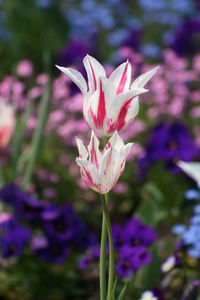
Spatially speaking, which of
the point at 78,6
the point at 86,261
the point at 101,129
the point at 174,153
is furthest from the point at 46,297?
the point at 78,6

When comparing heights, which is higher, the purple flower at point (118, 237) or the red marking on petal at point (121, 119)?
the red marking on petal at point (121, 119)

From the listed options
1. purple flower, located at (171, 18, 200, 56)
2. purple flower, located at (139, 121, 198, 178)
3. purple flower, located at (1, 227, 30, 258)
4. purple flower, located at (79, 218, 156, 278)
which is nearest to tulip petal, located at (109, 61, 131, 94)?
purple flower, located at (79, 218, 156, 278)

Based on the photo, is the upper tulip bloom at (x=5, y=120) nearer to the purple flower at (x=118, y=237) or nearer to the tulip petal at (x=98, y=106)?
the purple flower at (x=118, y=237)

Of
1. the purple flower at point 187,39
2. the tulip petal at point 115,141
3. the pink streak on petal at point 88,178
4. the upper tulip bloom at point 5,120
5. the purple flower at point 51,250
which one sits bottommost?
the purple flower at point 51,250

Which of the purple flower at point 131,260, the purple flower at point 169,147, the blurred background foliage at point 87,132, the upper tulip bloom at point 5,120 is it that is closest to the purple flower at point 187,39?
the blurred background foliage at point 87,132

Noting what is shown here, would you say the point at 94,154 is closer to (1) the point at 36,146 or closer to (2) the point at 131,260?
(2) the point at 131,260

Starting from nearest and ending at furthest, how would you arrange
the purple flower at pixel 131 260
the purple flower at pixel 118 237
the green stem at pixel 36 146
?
the purple flower at pixel 131 260 < the purple flower at pixel 118 237 < the green stem at pixel 36 146

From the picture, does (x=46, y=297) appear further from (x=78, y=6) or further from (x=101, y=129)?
(x=78, y=6)
